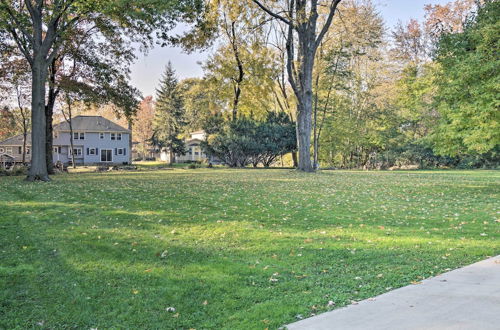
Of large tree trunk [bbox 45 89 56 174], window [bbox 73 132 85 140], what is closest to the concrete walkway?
large tree trunk [bbox 45 89 56 174]

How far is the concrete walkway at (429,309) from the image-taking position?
3.15m

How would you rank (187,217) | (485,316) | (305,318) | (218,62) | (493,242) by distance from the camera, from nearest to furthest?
(485,316) → (305,318) → (493,242) → (187,217) → (218,62)

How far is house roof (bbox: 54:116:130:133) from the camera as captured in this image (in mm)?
52375

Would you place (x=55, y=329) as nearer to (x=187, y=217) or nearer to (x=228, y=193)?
(x=187, y=217)

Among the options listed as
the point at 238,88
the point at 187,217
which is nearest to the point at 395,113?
the point at 238,88

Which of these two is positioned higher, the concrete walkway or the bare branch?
the bare branch

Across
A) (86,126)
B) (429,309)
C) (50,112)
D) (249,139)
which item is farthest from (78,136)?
(429,309)

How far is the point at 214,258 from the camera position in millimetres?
5488

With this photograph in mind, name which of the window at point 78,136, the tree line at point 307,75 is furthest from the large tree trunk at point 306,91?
the window at point 78,136

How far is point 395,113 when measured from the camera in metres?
43.2

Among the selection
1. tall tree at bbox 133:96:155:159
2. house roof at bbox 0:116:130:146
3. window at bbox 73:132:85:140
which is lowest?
window at bbox 73:132:85:140

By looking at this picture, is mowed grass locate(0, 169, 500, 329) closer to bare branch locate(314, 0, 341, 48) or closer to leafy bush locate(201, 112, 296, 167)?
bare branch locate(314, 0, 341, 48)

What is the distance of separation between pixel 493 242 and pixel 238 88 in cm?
3304

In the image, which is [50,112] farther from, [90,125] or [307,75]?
[90,125]
